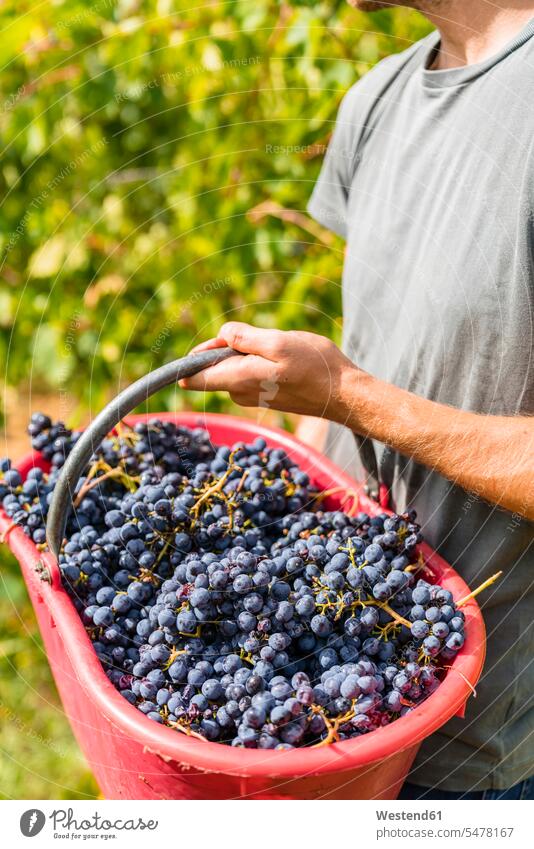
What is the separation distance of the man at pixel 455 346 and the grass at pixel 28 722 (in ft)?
4.14

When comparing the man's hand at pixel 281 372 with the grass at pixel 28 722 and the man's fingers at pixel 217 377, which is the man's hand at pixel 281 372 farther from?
the grass at pixel 28 722

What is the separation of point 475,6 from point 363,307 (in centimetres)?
49

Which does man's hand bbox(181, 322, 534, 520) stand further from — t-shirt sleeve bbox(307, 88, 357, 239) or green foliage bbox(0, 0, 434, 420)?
green foliage bbox(0, 0, 434, 420)

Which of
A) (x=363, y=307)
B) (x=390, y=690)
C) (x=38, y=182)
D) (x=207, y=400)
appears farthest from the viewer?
(x=38, y=182)

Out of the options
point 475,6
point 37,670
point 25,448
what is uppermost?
point 475,6

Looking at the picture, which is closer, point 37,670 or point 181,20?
point 181,20

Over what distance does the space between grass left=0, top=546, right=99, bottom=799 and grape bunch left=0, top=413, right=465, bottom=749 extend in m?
1.13

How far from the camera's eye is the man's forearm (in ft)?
3.12

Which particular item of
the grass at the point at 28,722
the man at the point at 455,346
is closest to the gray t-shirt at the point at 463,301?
the man at the point at 455,346

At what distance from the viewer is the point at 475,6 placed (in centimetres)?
113

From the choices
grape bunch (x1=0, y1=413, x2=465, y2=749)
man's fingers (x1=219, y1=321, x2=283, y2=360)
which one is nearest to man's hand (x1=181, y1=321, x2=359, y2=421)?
man's fingers (x1=219, y1=321, x2=283, y2=360)

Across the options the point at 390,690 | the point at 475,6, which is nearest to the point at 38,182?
the point at 475,6

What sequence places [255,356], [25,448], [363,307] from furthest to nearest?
[25,448] < [363,307] < [255,356]
